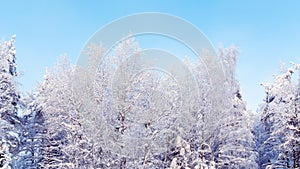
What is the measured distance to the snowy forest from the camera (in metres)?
15.5

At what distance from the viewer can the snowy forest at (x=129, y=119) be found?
1552 centimetres

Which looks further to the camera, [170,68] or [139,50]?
[170,68]

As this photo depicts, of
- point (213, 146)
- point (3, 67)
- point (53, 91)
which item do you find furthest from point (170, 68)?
point (3, 67)

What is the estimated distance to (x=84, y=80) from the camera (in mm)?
16109

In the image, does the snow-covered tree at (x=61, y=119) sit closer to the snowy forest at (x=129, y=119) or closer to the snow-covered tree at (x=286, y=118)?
the snowy forest at (x=129, y=119)

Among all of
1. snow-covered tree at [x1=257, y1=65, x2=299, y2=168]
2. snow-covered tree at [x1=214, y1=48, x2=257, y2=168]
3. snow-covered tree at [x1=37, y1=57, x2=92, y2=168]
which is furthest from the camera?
snow-covered tree at [x1=214, y1=48, x2=257, y2=168]

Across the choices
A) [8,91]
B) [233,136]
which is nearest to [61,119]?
[8,91]

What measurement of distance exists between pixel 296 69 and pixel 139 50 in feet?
29.7

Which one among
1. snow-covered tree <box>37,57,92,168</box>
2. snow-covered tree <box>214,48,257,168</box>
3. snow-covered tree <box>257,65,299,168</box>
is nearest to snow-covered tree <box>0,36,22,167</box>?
snow-covered tree <box>37,57,92,168</box>

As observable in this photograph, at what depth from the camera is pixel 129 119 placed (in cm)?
1552

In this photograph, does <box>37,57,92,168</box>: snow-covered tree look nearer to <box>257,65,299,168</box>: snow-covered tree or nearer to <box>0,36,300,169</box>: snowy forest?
<box>0,36,300,169</box>: snowy forest

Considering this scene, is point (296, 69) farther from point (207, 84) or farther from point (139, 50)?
point (139, 50)

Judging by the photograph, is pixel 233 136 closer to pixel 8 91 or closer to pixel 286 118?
pixel 286 118

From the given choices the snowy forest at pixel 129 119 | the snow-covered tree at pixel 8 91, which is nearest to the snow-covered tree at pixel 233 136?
the snowy forest at pixel 129 119
